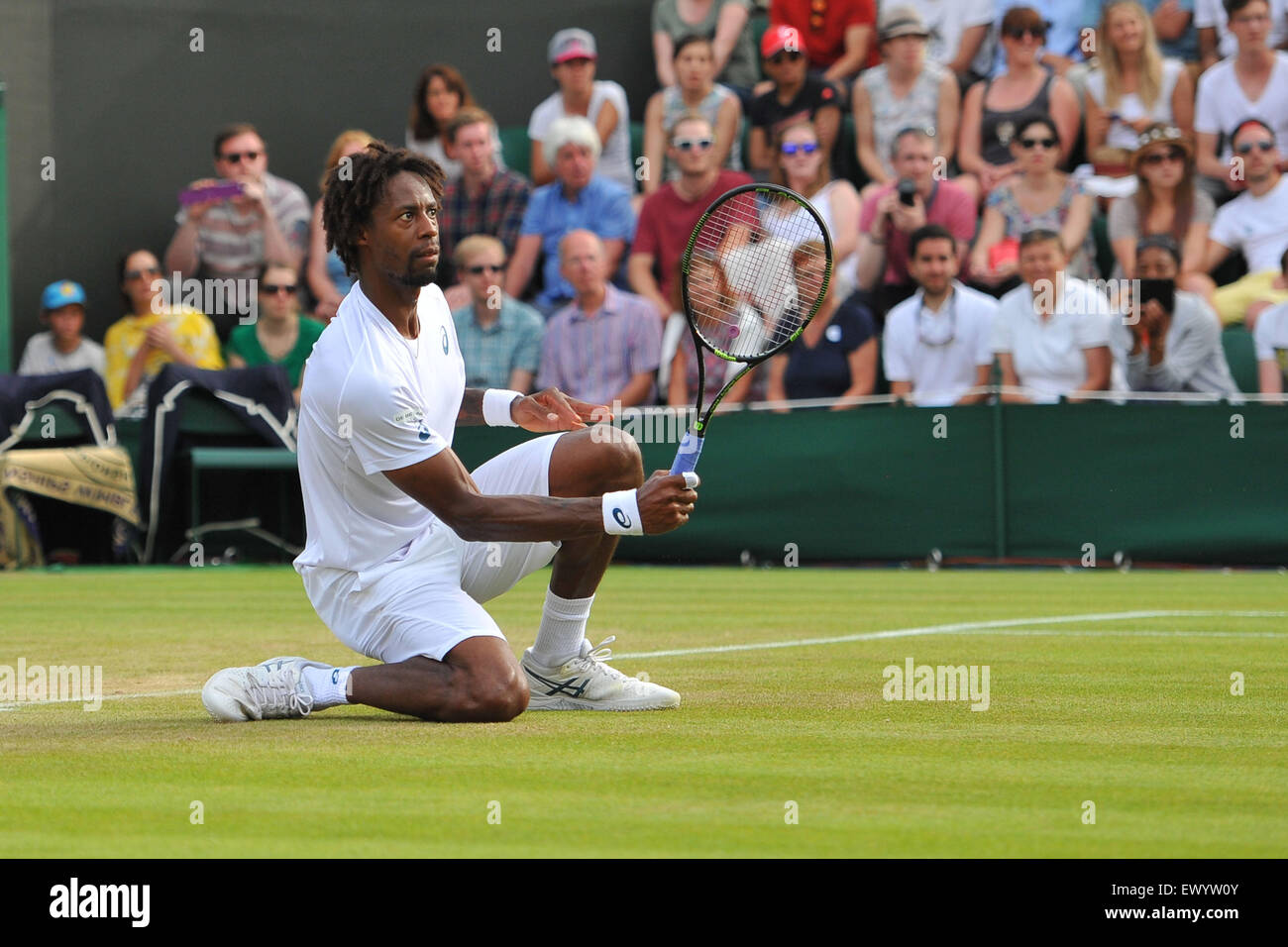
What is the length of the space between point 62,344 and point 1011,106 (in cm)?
820

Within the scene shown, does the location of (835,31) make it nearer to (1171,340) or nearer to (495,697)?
(1171,340)

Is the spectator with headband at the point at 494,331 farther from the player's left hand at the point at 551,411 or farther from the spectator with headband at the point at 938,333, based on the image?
the player's left hand at the point at 551,411

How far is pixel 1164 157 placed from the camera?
46.0 feet

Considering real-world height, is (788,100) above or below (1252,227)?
above

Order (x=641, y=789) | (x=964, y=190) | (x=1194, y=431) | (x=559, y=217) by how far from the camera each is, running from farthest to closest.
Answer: (x=559, y=217), (x=964, y=190), (x=1194, y=431), (x=641, y=789)

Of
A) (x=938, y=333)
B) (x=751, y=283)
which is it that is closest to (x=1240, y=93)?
(x=938, y=333)

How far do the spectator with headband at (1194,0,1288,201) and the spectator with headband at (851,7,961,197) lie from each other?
6.34 ft

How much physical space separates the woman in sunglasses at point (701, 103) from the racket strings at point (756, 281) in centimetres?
719

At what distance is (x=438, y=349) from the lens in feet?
19.2
